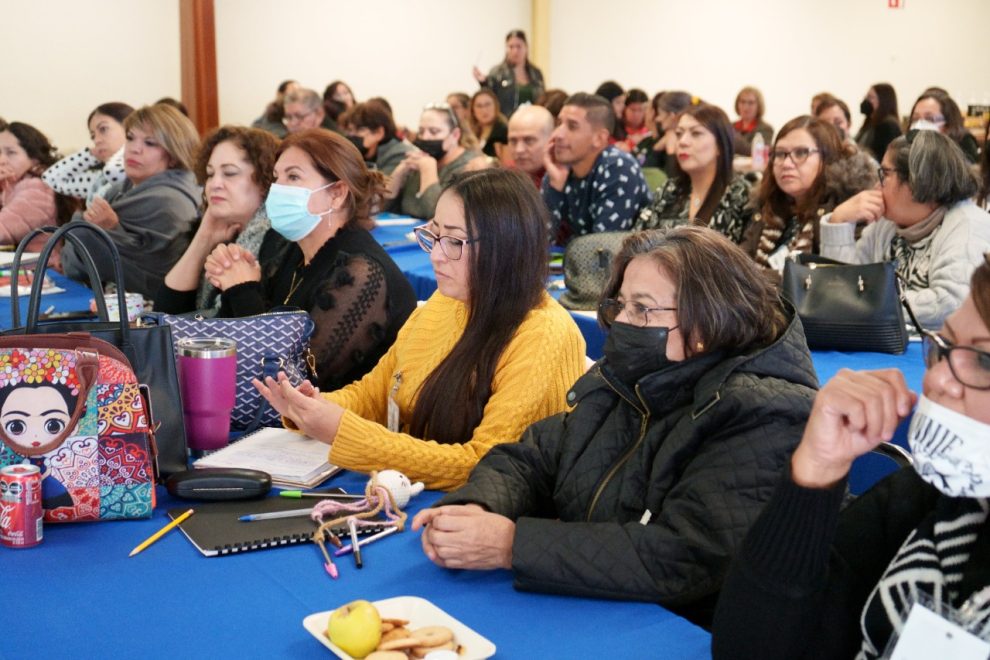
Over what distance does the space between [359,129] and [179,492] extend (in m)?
6.30

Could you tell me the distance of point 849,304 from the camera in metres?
3.29

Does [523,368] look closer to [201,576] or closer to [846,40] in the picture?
[201,576]

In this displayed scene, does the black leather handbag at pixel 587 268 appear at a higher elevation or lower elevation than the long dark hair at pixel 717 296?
lower

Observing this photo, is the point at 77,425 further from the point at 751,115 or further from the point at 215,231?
the point at 751,115

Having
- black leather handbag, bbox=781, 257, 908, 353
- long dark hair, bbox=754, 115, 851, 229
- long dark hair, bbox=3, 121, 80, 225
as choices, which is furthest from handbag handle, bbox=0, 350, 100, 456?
long dark hair, bbox=3, 121, 80, 225

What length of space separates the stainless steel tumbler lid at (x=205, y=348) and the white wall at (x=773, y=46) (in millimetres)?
11315

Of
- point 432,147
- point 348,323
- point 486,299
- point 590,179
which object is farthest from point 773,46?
point 486,299

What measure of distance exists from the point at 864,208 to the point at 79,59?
8205mm

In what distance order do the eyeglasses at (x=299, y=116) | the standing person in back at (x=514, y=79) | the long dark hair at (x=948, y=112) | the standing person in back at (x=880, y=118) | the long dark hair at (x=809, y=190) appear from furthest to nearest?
the standing person in back at (x=514, y=79)
the standing person in back at (x=880, y=118)
the eyeglasses at (x=299, y=116)
the long dark hair at (x=948, y=112)
the long dark hair at (x=809, y=190)

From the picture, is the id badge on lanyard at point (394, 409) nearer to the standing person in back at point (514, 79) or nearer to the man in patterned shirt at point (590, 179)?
the man in patterned shirt at point (590, 179)

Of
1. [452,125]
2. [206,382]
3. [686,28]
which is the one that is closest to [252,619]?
[206,382]

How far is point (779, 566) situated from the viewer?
4.09ft

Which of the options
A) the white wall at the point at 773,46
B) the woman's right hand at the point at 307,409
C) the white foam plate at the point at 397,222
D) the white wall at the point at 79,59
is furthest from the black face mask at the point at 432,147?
the white wall at the point at 773,46

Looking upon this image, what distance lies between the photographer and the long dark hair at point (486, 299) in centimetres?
227
